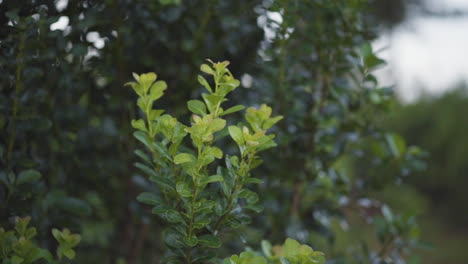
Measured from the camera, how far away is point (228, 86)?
747 mm

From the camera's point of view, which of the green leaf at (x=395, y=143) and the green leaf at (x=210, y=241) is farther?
the green leaf at (x=395, y=143)

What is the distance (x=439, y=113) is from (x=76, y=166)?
530 cm

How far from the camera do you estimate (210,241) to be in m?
0.77

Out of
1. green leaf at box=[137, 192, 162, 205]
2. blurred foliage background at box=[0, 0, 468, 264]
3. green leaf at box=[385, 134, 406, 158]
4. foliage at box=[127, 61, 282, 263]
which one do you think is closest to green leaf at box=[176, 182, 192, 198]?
foliage at box=[127, 61, 282, 263]

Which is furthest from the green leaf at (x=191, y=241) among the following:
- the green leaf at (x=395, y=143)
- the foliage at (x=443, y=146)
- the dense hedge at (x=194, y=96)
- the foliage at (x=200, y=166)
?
the foliage at (x=443, y=146)

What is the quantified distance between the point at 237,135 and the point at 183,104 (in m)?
0.61

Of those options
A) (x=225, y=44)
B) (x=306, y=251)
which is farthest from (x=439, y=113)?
(x=306, y=251)

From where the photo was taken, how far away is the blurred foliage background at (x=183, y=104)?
98 cm

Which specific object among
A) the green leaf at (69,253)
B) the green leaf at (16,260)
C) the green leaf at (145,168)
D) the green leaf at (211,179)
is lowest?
the green leaf at (69,253)

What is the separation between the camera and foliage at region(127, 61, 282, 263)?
730 mm

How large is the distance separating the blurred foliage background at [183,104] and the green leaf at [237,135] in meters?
0.29

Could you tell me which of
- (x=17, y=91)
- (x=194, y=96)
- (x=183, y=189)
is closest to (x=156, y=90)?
(x=183, y=189)

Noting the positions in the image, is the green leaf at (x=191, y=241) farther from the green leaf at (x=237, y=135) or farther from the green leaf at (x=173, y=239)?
the green leaf at (x=237, y=135)

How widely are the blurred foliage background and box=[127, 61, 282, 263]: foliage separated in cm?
18
